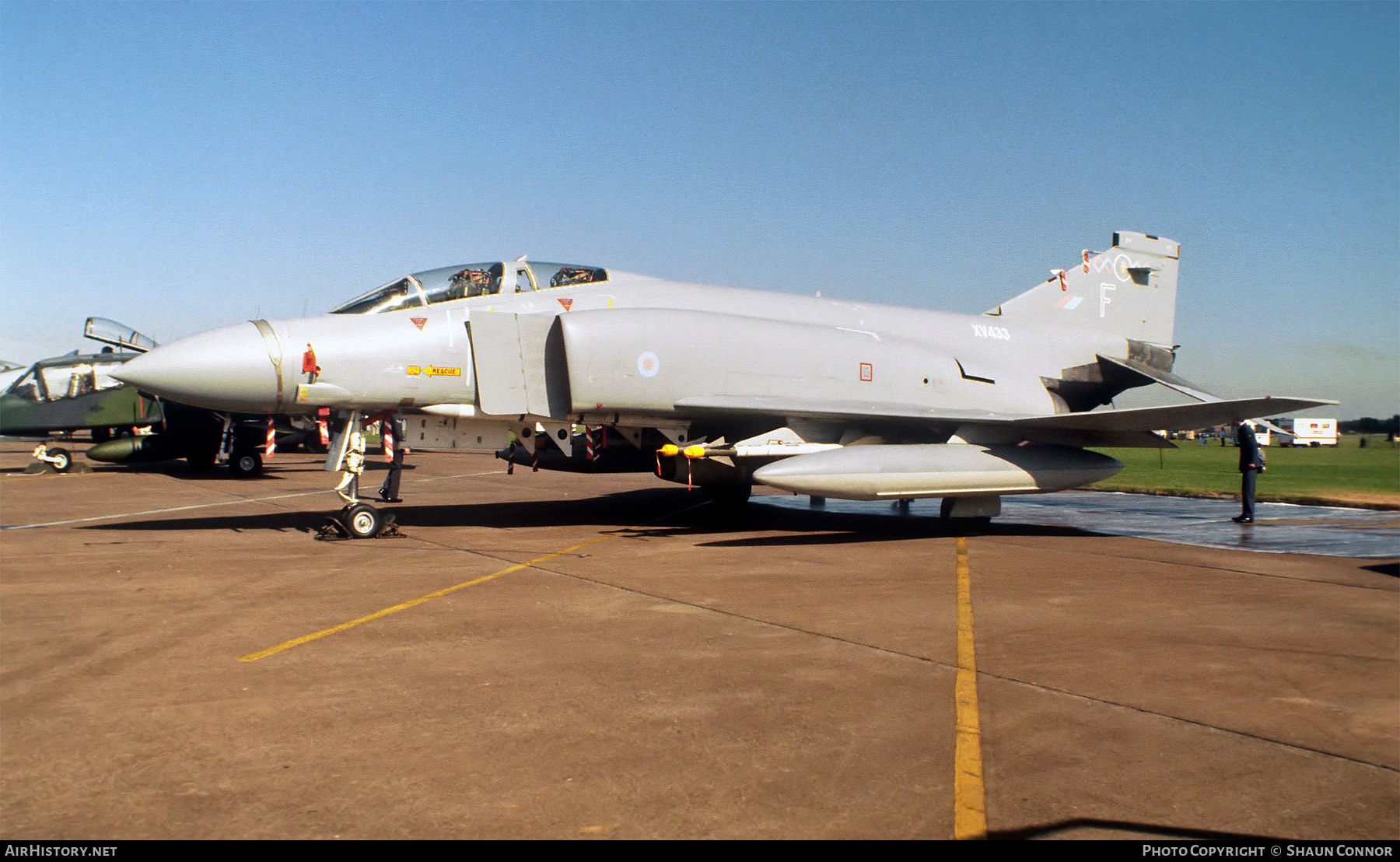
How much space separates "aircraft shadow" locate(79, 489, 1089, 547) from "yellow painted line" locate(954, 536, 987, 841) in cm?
525

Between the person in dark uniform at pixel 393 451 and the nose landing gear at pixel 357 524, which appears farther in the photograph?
the person in dark uniform at pixel 393 451

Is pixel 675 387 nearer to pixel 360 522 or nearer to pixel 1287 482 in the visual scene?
pixel 360 522

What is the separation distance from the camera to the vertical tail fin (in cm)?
1582

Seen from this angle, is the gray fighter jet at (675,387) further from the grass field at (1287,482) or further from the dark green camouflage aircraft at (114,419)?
the dark green camouflage aircraft at (114,419)

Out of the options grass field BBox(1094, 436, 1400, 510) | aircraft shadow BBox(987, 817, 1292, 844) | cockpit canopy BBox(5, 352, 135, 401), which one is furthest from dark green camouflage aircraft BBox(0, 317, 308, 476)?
aircraft shadow BBox(987, 817, 1292, 844)

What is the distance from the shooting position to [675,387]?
1116 centimetres

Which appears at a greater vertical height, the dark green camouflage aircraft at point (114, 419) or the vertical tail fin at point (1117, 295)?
the vertical tail fin at point (1117, 295)

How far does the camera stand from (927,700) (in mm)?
4594

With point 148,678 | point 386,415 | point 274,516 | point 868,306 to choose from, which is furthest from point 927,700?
point 274,516

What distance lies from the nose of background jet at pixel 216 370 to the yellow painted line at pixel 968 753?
24.5 ft

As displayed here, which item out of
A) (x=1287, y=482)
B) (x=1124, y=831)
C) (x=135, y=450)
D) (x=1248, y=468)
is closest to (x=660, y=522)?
(x=1248, y=468)

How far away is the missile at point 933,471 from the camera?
10.4 meters

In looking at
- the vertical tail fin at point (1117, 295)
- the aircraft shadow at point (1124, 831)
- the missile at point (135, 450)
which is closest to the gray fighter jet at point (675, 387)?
the vertical tail fin at point (1117, 295)
